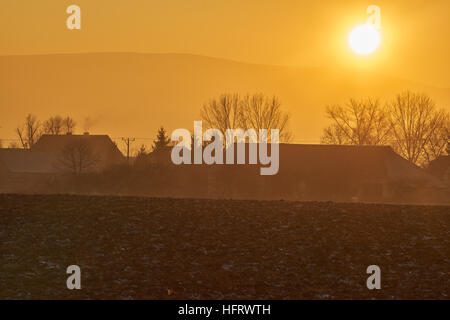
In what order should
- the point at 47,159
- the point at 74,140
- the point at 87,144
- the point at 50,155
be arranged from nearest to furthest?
the point at 47,159 → the point at 50,155 → the point at 87,144 → the point at 74,140

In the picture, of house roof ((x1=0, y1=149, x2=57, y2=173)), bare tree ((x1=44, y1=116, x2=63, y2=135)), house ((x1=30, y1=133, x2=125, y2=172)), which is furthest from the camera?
bare tree ((x1=44, y1=116, x2=63, y2=135))

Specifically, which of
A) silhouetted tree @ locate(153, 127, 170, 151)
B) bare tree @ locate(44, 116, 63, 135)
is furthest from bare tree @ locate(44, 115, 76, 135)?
silhouetted tree @ locate(153, 127, 170, 151)

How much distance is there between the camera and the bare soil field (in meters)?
17.3

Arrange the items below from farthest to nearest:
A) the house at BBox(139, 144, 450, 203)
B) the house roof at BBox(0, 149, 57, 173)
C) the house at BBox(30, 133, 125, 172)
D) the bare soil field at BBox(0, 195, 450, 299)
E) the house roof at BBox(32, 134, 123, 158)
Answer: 1. the house roof at BBox(32, 134, 123, 158)
2. the house at BBox(30, 133, 125, 172)
3. the house roof at BBox(0, 149, 57, 173)
4. the house at BBox(139, 144, 450, 203)
5. the bare soil field at BBox(0, 195, 450, 299)

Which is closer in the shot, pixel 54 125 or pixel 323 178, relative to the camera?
pixel 323 178

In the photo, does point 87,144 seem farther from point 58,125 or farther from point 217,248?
point 217,248

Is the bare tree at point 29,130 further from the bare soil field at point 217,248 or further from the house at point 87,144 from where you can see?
the bare soil field at point 217,248

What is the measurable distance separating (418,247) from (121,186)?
4250cm

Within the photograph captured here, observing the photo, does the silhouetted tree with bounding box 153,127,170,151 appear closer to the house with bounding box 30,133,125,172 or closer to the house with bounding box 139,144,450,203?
the house with bounding box 139,144,450,203

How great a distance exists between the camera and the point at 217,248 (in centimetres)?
2016

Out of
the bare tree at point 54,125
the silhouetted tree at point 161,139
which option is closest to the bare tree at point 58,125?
the bare tree at point 54,125

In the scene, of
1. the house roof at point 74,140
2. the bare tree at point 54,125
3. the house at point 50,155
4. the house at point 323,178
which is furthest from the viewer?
the bare tree at point 54,125

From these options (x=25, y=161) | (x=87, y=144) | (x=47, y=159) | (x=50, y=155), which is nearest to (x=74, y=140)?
(x=87, y=144)

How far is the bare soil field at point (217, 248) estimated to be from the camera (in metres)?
17.3
